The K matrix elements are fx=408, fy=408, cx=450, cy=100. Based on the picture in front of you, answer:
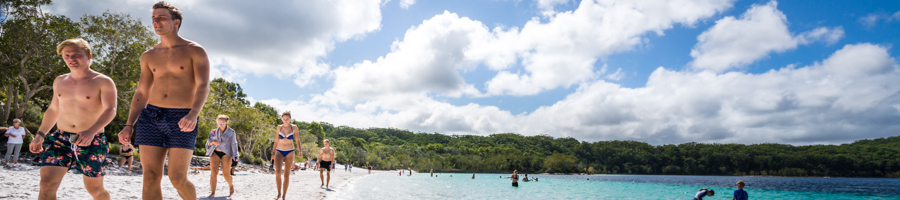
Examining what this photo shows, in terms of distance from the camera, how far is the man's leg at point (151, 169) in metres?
2.96

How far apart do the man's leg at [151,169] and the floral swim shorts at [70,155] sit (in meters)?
0.75

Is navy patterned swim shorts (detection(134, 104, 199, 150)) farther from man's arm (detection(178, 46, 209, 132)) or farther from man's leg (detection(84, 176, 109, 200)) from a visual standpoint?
man's leg (detection(84, 176, 109, 200))

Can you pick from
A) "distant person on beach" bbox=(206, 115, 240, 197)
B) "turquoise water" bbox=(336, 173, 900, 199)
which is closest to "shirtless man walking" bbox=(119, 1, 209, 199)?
"distant person on beach" bbox=(206, 115, 240, 197)

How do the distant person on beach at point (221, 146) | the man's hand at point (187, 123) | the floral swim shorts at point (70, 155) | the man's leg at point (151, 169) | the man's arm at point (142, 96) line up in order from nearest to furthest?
the man's hand at point (187, 123) < the man's leg at point (151, 169) < the man's arm at point (142, 96) < the floral swim shorts at point (70, 155) < the distant person on beach at point (221, 146)

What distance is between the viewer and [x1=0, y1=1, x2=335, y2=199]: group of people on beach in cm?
302

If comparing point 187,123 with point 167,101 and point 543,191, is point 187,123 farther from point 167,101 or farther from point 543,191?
point 543,191

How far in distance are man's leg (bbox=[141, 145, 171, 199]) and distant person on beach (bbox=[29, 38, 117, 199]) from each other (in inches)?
27.5

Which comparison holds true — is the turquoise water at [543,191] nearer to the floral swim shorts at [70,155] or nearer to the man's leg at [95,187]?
the man's leg at [95,187]

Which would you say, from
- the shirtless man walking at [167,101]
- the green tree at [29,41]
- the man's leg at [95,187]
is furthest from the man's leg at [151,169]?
the green tree at [29,41]

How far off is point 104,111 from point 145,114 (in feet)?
2.44

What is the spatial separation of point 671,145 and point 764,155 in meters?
27.9

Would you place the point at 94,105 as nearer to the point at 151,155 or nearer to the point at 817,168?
the point at 151,155

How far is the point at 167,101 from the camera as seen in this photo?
10.1 ft

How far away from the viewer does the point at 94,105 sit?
3.57 metres
